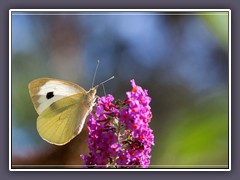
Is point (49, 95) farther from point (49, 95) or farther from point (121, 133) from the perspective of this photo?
point (121, 133)

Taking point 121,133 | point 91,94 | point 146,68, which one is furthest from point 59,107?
point 146,68

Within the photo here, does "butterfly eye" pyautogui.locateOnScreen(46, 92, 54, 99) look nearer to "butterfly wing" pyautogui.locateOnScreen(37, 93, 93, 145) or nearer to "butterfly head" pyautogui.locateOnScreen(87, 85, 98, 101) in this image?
"butterfly wing" pyautogui.locateOnScreen(37, 93, 93, 145)

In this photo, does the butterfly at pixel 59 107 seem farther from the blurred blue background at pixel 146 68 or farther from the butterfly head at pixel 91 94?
the blurred blue background at pixel 146 68

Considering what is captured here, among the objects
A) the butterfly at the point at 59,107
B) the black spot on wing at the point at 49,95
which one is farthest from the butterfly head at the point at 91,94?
the black spot on wing at the point at 49,95

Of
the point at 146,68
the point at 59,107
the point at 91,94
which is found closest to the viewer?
the point at 91,94

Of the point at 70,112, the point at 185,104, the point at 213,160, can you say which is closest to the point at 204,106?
the point at 185,104

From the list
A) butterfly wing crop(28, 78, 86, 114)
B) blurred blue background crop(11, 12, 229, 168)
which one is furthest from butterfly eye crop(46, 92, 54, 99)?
blurred blue background crop(11, 12, 229, 168)

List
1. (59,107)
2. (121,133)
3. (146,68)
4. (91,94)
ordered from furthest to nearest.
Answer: (146,68)
(59,107)
(91,94)
(121,133)
